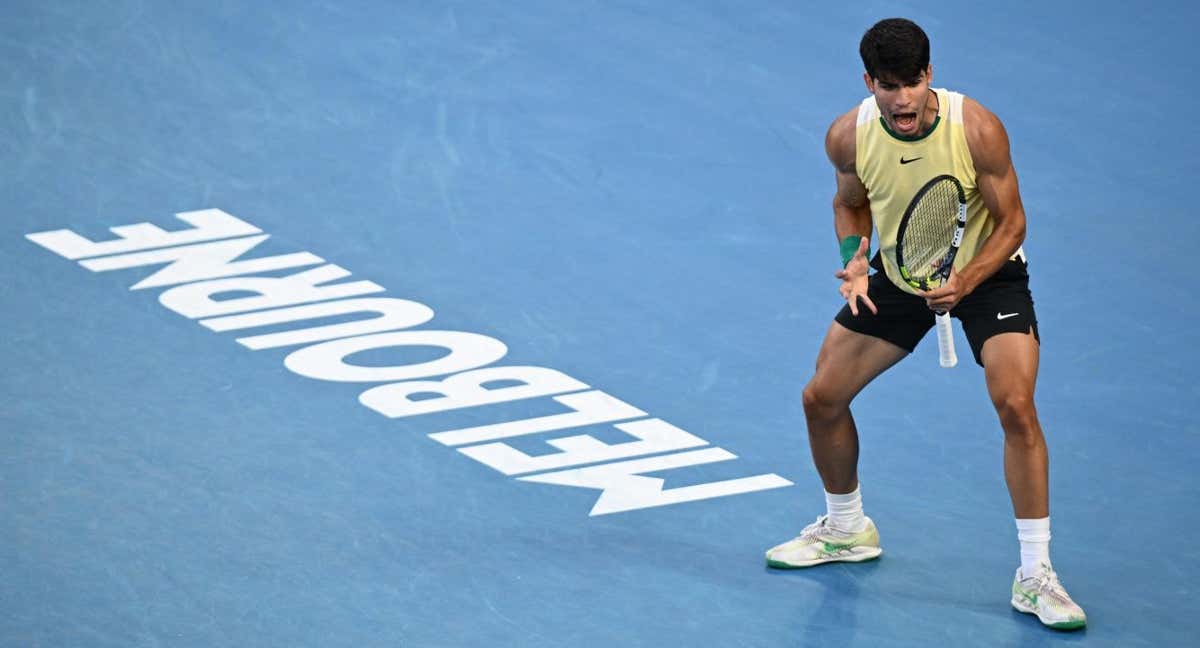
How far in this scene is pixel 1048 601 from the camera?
626cm

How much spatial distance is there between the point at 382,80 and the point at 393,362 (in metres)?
3.13

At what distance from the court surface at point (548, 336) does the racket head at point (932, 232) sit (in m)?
1.05

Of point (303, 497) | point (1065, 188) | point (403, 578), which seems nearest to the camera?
point (403, 578)

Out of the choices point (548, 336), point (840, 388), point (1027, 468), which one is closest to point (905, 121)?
point (840, 388)

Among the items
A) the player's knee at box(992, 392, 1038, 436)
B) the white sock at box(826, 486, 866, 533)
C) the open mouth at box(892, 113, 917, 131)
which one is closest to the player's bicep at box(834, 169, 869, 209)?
the open mouth at box(892, 113, 917, 131)

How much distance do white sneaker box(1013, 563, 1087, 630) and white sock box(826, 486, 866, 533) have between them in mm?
618

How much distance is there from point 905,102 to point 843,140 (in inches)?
15.7

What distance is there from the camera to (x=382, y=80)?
11047mm

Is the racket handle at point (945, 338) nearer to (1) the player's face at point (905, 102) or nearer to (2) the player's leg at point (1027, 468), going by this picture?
(2) the player's leg at point (1027, 468)

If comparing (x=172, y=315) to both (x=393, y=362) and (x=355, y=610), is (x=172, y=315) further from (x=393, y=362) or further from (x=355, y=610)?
(x=355, y=610)

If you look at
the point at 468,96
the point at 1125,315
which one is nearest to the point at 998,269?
the point at 1125,315

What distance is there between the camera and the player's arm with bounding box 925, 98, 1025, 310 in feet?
20.1

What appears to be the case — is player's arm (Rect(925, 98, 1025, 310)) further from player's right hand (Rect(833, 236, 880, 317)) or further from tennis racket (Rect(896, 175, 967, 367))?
player's right hand (Rect(833, 236, 880, 317))

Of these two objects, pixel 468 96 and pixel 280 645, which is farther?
pixel 468 96
